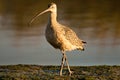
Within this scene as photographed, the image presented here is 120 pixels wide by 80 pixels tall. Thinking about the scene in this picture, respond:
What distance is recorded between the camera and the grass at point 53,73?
12812mm

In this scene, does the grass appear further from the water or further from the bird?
the water

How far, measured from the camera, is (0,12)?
36344mm

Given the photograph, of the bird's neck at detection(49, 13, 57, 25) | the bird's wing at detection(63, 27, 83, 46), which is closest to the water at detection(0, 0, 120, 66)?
the bird's wing at detection(63, 27, 83, 46)

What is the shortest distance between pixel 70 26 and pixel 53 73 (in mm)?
14492

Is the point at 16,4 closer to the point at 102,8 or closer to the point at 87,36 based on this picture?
the point at 102,8

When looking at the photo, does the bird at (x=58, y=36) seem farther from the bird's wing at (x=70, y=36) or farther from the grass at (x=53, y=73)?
the grass at (x=53, y=73)

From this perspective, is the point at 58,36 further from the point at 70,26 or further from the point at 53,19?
the point at 70,26

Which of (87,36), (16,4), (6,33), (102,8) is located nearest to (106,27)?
(87,36)

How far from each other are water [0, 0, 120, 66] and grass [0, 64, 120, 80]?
3.73 metres

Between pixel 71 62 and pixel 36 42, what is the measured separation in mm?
4919

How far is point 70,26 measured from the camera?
1121 inches

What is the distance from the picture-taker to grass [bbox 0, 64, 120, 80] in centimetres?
1281

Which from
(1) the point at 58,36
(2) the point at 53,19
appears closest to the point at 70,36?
(1) the point at 58,36

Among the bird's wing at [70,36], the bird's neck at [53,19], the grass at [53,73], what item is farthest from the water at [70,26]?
the bird's neck at [53,19]
